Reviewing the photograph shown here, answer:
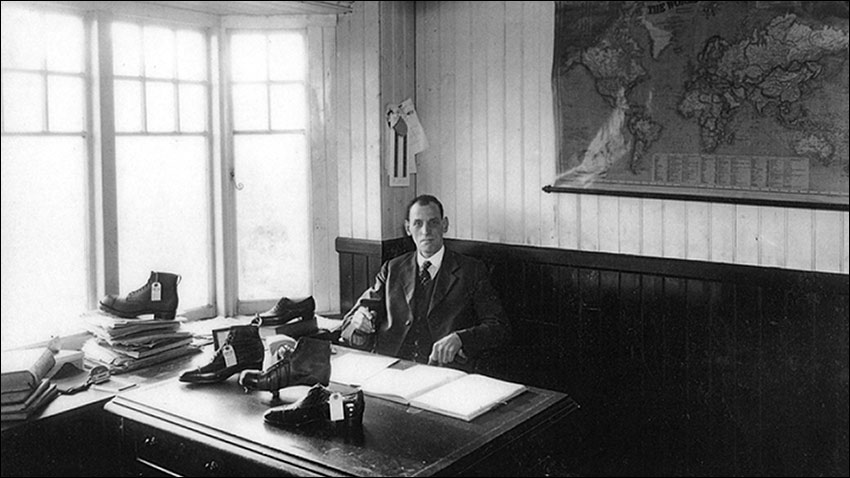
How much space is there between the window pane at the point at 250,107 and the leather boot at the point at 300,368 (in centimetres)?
195

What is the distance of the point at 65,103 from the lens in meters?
3.64

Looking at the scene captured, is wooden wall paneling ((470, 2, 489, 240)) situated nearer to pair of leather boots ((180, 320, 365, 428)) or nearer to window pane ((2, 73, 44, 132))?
pair of leather boots ((180, 320, 365, 428))

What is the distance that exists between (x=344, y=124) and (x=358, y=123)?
0.30ft

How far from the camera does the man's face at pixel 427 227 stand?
12.4 feet

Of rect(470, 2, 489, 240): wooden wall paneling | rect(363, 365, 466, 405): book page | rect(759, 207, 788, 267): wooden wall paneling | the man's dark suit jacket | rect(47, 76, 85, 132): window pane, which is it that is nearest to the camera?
rect(363, 365, 466, 405): book page

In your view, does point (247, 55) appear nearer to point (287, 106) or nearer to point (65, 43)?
point (287, 106)

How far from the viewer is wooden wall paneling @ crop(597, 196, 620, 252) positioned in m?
3.80

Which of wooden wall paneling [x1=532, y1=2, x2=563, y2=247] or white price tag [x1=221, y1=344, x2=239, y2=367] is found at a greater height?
wooden wall paneling [x1=532, y1=2, x2=563, y2=247]

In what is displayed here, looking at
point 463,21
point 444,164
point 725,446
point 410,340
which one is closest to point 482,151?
point 444,164

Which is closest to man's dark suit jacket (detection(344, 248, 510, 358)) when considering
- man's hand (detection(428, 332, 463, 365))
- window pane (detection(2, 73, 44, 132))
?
man's hand (detection(428, 332, 463, 365))

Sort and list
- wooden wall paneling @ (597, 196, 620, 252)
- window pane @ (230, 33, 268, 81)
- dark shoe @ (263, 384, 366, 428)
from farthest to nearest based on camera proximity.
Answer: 1. window pane @ (230, 33, 268, 81)
2. wooden wall paneling @ (597, 196, 620, 252)
3. dark shoe @ (263, 384, 366, 428)

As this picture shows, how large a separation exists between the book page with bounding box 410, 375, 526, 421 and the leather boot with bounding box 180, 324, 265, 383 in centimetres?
70

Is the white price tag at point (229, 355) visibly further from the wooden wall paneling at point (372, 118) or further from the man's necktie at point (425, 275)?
the wooden wall paneling at point (372, 118)

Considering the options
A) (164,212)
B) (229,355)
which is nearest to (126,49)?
(164,212)
